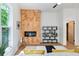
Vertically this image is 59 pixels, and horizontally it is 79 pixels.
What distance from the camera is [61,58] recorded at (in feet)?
3.46

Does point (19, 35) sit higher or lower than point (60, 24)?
lower

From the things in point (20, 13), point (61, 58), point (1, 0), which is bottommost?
point (61, 58)

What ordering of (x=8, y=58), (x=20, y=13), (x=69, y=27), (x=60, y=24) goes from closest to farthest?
(x=8, y=58), (x=20, y=13), (x=60, y=24), (x=69, y=27)

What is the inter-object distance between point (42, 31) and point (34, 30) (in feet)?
1.07

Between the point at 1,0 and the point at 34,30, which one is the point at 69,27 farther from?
the point at 1,0

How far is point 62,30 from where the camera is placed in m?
6.43

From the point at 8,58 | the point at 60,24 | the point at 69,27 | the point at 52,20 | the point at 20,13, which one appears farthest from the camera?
the point at 69,27

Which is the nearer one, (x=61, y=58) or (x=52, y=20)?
(x=61, y=58)

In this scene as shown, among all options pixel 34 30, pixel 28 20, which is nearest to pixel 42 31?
pixel 34 30

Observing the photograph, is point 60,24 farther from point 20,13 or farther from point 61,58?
point 61,58

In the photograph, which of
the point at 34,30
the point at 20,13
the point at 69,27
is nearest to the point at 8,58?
the point at 20,13

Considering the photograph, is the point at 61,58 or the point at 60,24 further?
the point at 60,24

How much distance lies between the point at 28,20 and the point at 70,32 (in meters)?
2.03

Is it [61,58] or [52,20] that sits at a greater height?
[52,20]
